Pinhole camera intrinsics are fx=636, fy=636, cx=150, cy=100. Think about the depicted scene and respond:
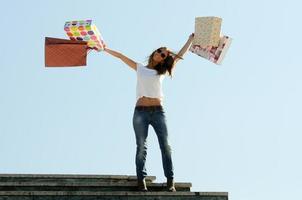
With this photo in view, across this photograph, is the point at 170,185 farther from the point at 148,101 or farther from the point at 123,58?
the point at 123,58

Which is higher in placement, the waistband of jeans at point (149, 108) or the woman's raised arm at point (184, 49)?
the woman's raised arm at point (184, 49)

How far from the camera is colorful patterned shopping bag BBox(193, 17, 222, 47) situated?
9742mm

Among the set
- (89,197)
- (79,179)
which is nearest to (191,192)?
(89,197)

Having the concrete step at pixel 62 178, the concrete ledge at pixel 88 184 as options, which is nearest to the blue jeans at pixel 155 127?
A: the concrete ledge at pixel 88 184

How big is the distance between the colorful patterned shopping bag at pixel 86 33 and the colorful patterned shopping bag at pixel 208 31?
151cm

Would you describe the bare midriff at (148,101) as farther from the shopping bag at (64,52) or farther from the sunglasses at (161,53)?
the shopping bag at (64,52)

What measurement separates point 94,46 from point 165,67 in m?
1.20

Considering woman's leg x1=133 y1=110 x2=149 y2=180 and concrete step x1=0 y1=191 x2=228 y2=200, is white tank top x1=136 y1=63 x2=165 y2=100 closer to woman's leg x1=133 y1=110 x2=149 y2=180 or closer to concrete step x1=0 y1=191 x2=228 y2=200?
woman's leg x1=133 y1=110 x2=149 y2=180

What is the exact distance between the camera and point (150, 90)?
916 centimetres

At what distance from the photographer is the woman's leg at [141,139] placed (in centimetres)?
895

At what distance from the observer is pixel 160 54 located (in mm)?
9367

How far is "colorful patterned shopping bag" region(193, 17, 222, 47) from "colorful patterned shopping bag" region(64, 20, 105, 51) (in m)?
1.51

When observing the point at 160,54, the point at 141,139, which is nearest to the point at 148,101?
the point at 141,139

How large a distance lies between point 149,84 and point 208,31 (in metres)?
1.35
